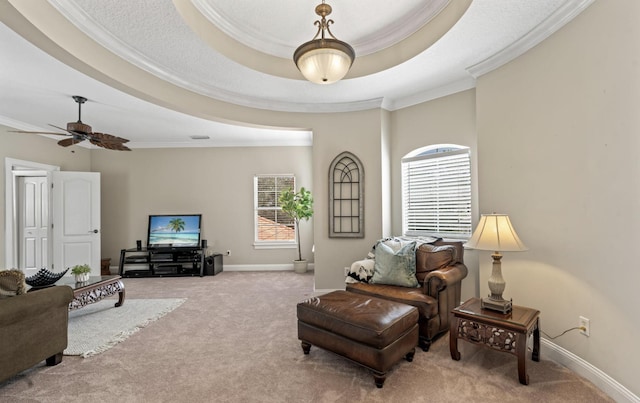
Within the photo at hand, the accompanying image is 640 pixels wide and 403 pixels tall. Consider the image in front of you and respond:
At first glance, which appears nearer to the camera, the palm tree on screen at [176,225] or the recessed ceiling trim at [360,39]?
the recessed ceiling trim at [360,39]

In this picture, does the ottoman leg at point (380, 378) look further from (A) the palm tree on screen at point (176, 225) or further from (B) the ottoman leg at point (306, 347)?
(A) the palm tree on screen at point (176, 225)

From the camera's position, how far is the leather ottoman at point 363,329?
208 cm

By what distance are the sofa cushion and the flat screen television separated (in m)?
4.54

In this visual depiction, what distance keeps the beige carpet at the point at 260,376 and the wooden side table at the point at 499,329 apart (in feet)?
0.52

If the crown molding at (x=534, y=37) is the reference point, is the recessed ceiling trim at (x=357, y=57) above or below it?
above

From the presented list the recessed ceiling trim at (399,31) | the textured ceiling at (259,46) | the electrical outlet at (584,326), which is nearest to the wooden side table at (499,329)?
the electrical outlet at (584,326)

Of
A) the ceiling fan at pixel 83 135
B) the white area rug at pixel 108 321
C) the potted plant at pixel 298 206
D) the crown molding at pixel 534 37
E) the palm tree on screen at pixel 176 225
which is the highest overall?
the crown molding at pixel 534 37


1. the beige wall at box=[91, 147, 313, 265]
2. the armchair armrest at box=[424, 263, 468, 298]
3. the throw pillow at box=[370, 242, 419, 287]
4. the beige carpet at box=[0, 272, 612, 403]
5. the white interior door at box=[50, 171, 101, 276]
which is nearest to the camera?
the beige carpet at box=[0, 272, 612, 403]

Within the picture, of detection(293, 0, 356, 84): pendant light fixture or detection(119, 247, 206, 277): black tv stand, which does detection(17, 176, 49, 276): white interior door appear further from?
detection(293, 0, 356, 84): pendant light fixture

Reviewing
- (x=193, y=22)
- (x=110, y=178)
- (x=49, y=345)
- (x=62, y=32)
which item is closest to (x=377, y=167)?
(x=193, y=22)

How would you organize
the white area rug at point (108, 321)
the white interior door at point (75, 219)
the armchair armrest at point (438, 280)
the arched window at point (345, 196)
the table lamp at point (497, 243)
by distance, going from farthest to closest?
the white interior door at point (75, 219) → the arched window at point (345, 196) → the white area rug at point (108, 321) → the armchair armrest at point (438, 280) → the table lamp at point (497, 243)

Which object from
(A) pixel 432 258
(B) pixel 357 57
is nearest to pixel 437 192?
(A) pixel 432 258

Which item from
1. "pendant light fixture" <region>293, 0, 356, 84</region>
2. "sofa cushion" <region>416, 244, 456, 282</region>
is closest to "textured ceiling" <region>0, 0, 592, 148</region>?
"pendant light fixture" <region>293, 0, 356, 84</region>

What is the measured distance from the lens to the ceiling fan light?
2.11 m
